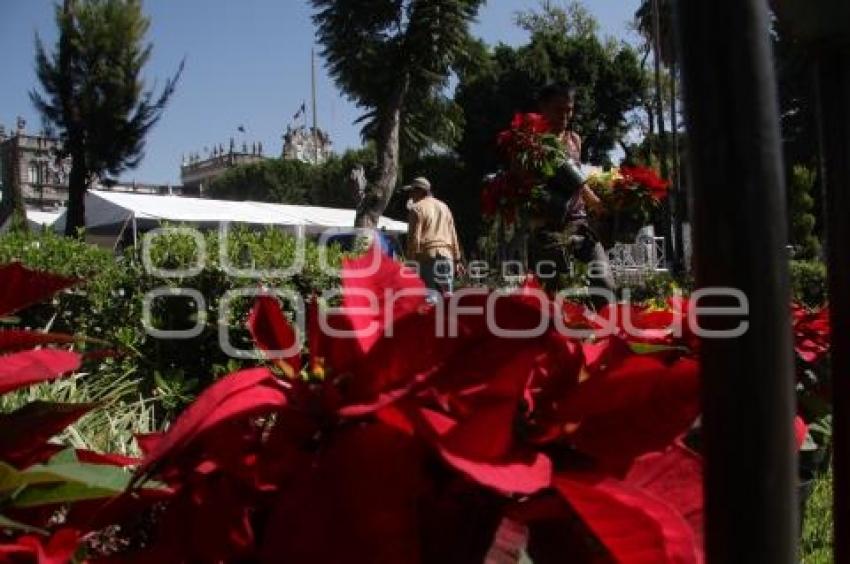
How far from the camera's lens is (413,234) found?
26.0 feet

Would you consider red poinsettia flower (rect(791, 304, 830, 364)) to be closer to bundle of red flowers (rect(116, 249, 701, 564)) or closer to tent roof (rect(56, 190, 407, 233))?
bundle of red flowers (rect(116, 249, 701, 564))

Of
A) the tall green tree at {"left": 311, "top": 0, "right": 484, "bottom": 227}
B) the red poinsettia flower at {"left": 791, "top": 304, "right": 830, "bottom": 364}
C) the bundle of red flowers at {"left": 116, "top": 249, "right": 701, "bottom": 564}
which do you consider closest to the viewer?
the bundle of red flowers at {"left": 116, "top": 249, "right": 701, "bottom": 564}

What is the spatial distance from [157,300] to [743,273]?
4005 mm

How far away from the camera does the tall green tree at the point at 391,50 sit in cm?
1568

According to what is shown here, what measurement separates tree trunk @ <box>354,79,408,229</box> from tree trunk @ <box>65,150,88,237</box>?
351 inches

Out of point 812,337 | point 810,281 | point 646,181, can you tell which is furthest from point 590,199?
point 810,281

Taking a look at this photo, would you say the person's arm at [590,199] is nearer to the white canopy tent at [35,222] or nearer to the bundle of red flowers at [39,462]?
the white canopy tent at [35,222]

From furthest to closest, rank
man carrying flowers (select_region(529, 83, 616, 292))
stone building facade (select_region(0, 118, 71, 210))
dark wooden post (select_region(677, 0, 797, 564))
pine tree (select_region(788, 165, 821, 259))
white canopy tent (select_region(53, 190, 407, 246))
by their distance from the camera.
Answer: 1. stone building facade (select_region(0, 118, 71, 210))
2. white canopy tent (select_region(53, 190, 407, 246))
3. pine tree (select_region(788, 165, 821, 259))
4. man carrying flowers (select_region(529, 83, 616, 292))
5. dark wooden post (select_region(677, 0, 797, 564))

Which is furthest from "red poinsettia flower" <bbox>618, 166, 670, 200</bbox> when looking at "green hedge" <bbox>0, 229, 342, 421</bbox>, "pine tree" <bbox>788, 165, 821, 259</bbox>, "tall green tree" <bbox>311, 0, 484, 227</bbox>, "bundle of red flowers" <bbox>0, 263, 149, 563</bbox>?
"pine tree" <bbox>788, 165, 821, 259</bbox>

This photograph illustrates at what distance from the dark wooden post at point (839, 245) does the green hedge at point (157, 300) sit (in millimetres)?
3306

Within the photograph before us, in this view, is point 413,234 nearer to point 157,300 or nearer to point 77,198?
point 157,300

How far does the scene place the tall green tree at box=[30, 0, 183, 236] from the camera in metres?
26.6

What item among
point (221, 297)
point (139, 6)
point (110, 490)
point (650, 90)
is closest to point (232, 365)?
point (221, 297)

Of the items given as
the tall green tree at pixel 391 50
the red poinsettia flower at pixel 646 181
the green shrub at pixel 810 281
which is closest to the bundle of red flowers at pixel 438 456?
the red poinsettia flower at pixel 646 181
